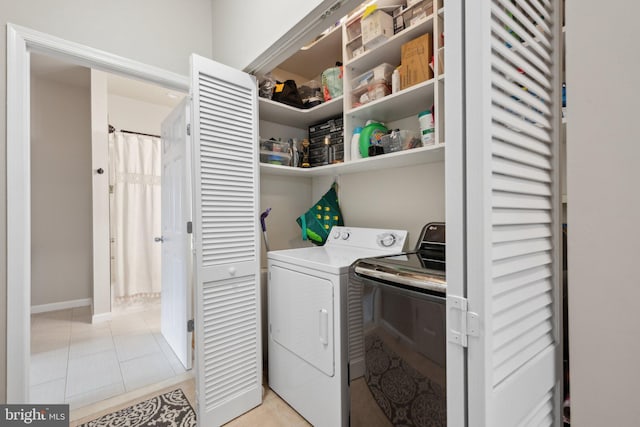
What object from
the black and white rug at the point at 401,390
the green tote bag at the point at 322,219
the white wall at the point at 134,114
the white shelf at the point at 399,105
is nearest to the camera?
the black and white rug at the point at 401,390

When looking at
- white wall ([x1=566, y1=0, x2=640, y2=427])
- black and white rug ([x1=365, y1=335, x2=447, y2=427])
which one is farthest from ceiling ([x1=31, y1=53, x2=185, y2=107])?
white wall ([x1=566, y1=0, x2=640, y2=427])

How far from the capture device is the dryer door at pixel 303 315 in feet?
4.91

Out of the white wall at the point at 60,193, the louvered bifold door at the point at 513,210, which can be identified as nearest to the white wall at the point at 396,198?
the louvered bifold door at the point at 513,210

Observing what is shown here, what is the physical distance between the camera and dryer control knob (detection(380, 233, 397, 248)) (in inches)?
72.7

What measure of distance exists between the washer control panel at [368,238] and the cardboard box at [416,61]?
874 mm

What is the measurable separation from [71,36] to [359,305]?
2.08 metres

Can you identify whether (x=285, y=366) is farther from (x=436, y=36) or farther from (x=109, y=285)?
(x=109, y=285)

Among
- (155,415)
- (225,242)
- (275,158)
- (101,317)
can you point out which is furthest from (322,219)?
(101,317)

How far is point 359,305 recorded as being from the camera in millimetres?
1353

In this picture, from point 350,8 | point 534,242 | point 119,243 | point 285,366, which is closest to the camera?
point 534,242

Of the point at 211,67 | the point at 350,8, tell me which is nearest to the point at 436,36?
the point at 350,8

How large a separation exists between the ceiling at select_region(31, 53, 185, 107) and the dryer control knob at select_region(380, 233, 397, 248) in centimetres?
275

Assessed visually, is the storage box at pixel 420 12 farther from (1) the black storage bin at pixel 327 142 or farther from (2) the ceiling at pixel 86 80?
(2) the ceiling at pixel 86 80

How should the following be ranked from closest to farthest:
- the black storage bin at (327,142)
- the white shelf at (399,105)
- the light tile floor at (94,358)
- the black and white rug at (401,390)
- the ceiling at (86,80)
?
the black and white rug at (401,390), the white shelf at (399,105), the light tile floor at (94,358), the black storage bin at (327,142), the ceiling at (86,80)
